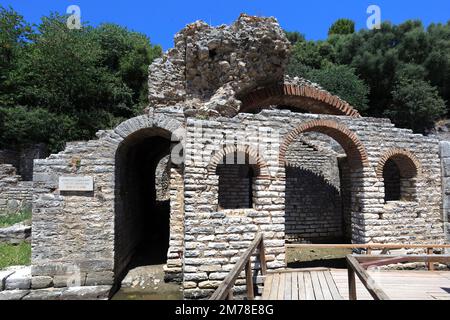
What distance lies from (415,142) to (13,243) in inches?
458

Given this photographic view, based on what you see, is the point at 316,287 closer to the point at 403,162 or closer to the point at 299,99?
the point at 403,162

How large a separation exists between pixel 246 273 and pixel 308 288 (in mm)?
1115

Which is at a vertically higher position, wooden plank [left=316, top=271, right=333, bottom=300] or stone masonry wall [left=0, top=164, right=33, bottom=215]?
stone masonry wall [left=0, top=164, right=33, bottom=215]

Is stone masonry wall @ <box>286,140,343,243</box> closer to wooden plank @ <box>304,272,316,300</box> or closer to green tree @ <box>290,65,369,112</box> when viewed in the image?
wooden plank @ <box>304,272,316,300</box>

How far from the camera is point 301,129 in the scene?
A: 6973mm

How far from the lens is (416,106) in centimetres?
2019

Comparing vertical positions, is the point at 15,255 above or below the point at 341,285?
below

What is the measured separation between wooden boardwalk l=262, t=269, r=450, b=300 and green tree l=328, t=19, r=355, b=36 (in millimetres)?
36277

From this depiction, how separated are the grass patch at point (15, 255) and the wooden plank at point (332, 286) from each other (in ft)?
22.7

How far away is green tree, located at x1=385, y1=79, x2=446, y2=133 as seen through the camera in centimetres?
2008

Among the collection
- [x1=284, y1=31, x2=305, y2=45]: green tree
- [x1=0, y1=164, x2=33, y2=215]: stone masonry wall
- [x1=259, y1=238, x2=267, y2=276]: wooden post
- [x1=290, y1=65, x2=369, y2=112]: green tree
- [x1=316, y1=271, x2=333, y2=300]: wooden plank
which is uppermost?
[x1=284, y1=31, x2=305, y2=45]: green tree

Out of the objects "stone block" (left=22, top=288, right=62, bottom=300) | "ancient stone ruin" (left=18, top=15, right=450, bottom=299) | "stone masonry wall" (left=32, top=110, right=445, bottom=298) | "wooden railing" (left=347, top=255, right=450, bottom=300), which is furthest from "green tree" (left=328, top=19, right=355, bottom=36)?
"stone block" (left=22, top=288, right=62, bottom=300)

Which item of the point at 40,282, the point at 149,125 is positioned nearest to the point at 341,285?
the point at 149,125

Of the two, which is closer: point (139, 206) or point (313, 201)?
point (139, 206)
